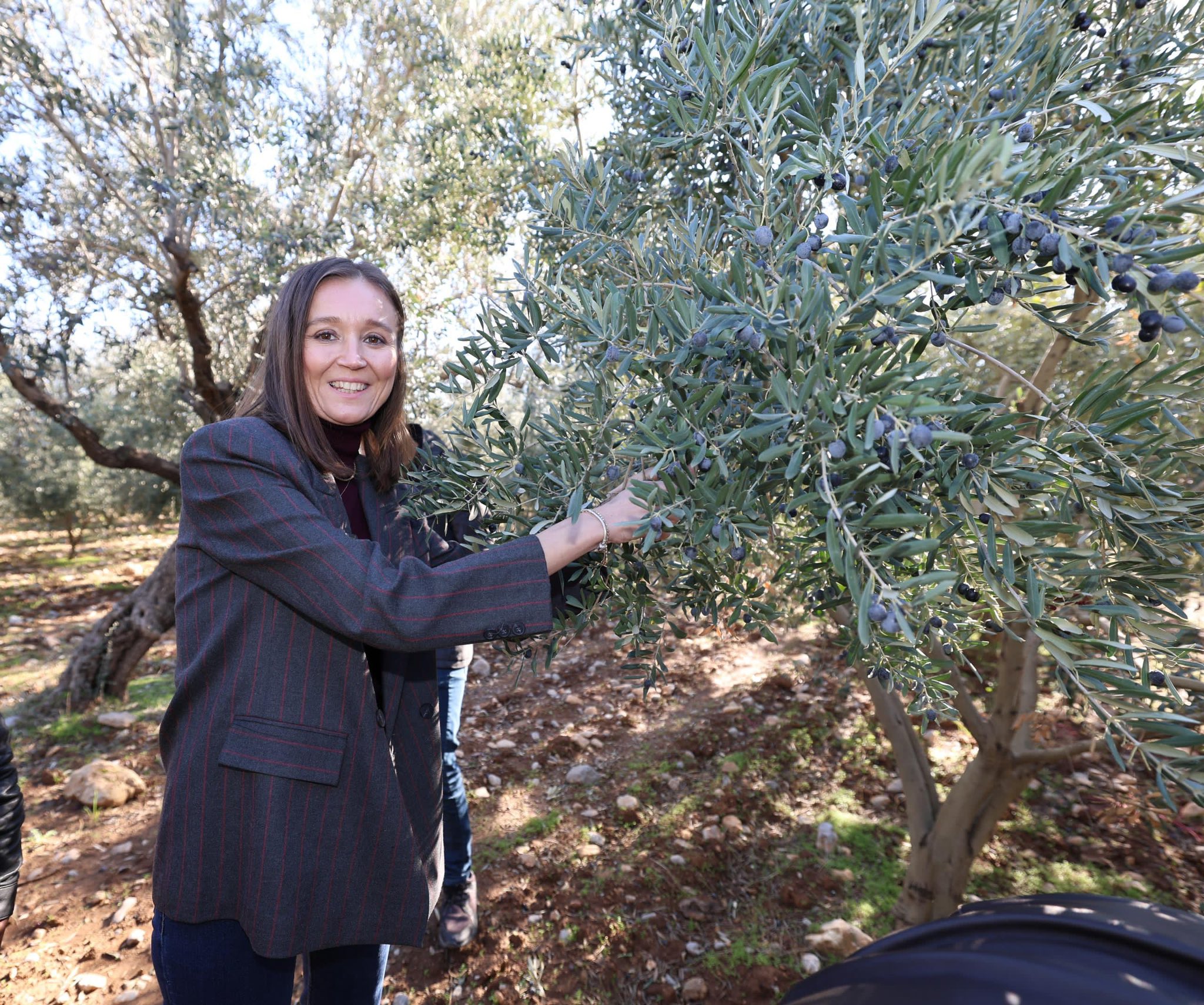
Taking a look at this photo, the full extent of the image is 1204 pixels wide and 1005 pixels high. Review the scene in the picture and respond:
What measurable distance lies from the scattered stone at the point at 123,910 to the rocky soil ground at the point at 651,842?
1 centimetres

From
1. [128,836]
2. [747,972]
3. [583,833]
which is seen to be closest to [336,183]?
[128,836]

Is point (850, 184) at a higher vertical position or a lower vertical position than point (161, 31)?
lower

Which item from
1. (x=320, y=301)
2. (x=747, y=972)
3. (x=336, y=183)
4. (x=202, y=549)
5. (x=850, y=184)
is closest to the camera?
(x=850, y=184)

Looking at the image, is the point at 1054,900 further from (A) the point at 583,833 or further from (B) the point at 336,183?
(B) the point at 336,183

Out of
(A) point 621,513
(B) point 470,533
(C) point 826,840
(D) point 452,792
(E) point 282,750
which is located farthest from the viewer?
(C) point 826,840

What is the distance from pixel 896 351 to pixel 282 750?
1453mm

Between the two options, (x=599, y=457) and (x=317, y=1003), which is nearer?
(x=599, y=457)

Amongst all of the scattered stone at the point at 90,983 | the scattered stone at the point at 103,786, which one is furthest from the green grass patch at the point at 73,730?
the scattered stone at the point at 90,983

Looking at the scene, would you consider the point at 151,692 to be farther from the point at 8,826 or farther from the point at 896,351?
the point at 896,351

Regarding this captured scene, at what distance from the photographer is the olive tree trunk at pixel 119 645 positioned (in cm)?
595

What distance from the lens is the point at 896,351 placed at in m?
1.04

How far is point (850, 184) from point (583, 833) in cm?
341

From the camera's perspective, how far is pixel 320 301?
5.82ft

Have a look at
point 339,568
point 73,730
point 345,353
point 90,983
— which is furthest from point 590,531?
point 73,730
